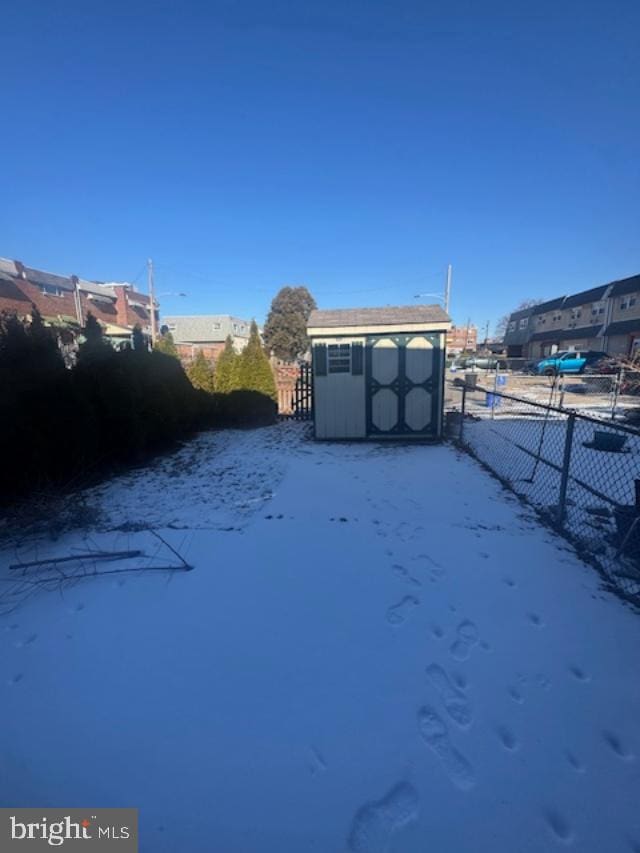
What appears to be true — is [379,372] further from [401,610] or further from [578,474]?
[401,610]

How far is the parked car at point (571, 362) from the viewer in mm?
23422

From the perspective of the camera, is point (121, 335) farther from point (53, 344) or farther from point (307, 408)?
point (53, 344)

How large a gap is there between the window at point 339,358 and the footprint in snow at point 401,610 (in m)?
5.49

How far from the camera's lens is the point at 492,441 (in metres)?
8.05

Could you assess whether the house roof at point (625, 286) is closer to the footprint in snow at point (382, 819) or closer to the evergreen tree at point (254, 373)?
the evergreen tree at point (254, 373)

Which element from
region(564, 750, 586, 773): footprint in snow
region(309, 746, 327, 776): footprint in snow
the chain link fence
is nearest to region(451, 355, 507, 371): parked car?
the chain link fence

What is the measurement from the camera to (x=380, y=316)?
25.4ft

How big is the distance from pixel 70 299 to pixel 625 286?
44333 mm

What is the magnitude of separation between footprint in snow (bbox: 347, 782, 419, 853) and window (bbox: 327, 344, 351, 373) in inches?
265

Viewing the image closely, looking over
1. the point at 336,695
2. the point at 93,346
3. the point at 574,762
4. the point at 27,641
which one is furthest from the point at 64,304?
the point at 574,762

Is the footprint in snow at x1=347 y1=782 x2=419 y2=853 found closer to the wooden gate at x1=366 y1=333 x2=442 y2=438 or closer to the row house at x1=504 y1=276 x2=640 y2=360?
the wooden gate at x1=366 y1=333 x2=442 y2=438

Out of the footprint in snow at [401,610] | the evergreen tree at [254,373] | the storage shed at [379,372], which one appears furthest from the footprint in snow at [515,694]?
the evergreen tree at [254,373]

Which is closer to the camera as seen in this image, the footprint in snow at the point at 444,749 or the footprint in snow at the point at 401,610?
the footprint in snow at the point at 444,749

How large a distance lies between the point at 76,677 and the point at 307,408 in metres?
8.39
